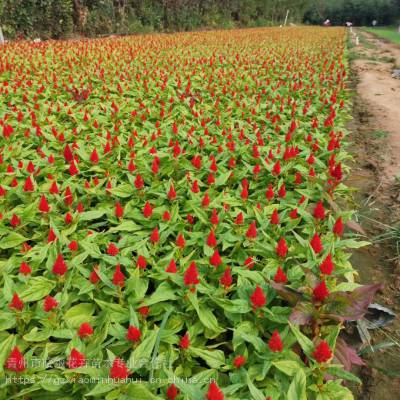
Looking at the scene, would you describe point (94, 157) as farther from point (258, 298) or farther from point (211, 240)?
point (258, 298)

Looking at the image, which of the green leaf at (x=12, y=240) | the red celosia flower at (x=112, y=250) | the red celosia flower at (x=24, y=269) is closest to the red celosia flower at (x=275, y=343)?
the red celosia flower at (x=112, y=250)

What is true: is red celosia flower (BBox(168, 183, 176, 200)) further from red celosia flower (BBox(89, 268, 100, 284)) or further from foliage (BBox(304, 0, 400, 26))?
foliage (BBox(304, 0, 400, 26))

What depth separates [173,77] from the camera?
7434mm

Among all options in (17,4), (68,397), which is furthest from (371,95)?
(17,4)

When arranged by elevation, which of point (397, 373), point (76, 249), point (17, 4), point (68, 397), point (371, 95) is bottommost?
point (371, 95)

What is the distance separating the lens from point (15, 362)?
1.48 m

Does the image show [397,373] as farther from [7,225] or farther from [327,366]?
[7,225]

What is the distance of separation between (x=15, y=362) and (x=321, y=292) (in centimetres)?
132

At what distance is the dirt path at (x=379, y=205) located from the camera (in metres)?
2.03

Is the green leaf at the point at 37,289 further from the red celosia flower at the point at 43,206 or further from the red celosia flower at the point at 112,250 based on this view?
the red celosia flower at the point at 43,206

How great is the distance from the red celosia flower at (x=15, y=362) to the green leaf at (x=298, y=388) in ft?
3.52

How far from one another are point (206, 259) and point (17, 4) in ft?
60.1

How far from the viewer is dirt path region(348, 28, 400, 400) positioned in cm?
203

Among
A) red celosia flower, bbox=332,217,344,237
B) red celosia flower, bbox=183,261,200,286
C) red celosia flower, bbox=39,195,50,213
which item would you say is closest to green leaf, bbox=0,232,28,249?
red celosia flower, bbox=39,195,50,213
